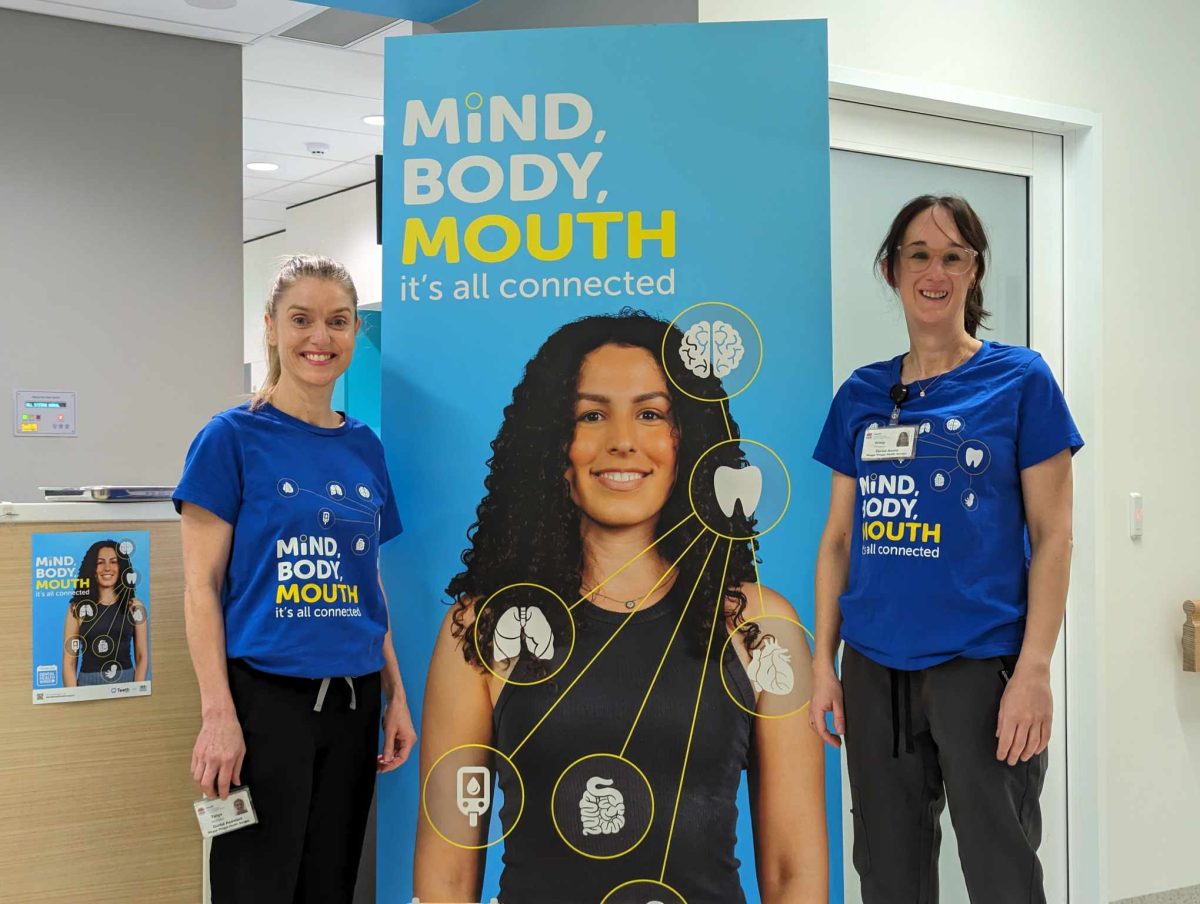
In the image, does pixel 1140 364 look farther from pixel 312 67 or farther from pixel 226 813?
pixel 312 67

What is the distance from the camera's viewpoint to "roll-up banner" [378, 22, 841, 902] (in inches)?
90.8

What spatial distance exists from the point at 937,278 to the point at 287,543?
127cm

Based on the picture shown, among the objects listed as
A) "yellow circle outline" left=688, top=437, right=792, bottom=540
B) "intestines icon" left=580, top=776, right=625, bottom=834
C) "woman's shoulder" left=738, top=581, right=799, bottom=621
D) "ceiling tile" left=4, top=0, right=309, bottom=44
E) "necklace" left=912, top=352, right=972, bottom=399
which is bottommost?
"intestines icon" left=580, top=776, right=625, bottom=834

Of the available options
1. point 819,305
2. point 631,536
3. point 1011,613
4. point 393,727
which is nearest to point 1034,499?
point 1011,613

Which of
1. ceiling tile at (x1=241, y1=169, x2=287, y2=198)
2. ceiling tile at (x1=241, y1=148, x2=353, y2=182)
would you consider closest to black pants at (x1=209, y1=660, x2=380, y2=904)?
ceiling tile at (x1=241, y1=148, x2=353, y2=182)

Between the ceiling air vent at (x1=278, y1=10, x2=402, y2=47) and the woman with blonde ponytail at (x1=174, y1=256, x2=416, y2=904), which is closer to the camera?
the woman with blonde ponytail at (x1=174, y1=256, x2=416, y2=904)

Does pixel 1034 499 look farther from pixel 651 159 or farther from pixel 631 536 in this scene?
pixel 651 159

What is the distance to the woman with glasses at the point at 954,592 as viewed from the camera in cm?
205

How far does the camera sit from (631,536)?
2314mm

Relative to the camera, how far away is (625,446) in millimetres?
2309

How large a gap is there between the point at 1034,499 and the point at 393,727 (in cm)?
127

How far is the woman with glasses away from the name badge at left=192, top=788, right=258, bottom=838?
1.08 m

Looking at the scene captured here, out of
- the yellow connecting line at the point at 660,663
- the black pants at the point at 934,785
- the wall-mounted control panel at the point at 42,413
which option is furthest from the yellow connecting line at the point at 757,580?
the wall-mounted control panel at the point at 42,413

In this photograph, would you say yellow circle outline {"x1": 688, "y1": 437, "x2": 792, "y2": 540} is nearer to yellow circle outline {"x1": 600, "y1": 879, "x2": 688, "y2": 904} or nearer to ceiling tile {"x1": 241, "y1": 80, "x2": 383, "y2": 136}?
yellow circle outline {"x1": 600, "y1": 879, "x2": 688, "y2": 904}
